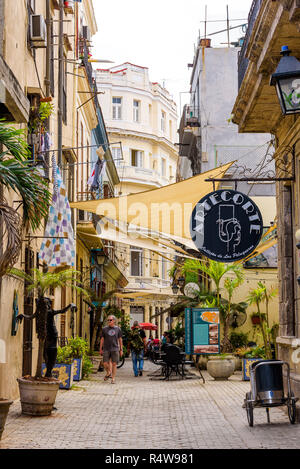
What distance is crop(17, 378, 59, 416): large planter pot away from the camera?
10977mm

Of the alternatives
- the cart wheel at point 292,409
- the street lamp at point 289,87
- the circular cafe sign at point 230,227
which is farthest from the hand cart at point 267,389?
the street lamp at point 289,87

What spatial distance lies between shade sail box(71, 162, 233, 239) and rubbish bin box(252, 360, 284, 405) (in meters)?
6.25

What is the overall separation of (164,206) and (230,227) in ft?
16.2

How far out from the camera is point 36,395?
11.1 m

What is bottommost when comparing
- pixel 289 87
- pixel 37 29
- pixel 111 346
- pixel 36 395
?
pixel 36 395

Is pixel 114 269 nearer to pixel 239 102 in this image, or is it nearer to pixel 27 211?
pixel 239 102

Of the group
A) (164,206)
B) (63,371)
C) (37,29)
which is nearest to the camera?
(37,29)

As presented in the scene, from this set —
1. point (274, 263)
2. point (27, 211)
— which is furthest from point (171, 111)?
point (27, 211)

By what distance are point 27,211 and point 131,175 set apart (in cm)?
4812

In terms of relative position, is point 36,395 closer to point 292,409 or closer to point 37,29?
point 292,409

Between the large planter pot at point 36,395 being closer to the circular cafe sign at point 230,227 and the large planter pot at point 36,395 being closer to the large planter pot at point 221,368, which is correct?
the circular cafe sign at point 230,227

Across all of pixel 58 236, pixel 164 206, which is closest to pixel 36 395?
pixel 58 236

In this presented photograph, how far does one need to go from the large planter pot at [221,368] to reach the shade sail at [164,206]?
4333 mm

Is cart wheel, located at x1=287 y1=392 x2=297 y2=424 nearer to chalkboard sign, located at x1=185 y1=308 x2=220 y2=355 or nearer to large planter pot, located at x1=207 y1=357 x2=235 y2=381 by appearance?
chalkboard sign, located at x1=185 y1=308 x2=220 y2=355
